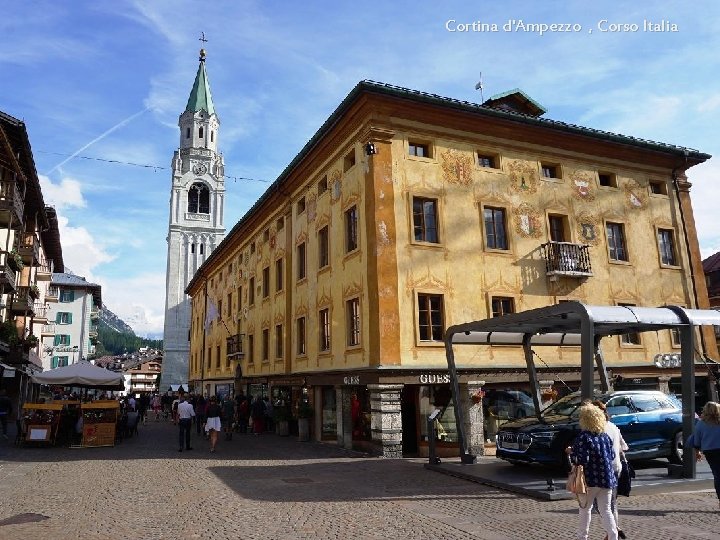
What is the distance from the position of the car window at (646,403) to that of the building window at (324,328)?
11320mm

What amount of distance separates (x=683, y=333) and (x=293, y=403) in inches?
653

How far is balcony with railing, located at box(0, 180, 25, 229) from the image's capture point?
28766 millimetres

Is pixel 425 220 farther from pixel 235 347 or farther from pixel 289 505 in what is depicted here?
pixel 235 347

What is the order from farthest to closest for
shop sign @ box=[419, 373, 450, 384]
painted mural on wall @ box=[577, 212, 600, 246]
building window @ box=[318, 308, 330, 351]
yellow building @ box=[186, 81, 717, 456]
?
painted mural on wall @ box=[577, 212, 600, 246] < building window @ box=[318, 308, 330, 351] < yellow building @ box=[186, 81, 717, 456] < shop sign @ box=[419, 373, 450, 384]

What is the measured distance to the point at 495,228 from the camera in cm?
2045

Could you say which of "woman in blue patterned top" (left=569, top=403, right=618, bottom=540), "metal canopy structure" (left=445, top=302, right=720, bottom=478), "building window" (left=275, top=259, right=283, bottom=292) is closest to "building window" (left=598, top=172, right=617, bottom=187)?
"metal canopy structure" (left=445, top=302, right=720, bottom=478)

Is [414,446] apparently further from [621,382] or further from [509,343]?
[621,382]

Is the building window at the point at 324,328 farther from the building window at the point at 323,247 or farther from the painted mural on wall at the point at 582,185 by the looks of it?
the painted mural on wall at the point at 582,185

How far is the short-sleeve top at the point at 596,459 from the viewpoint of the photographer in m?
6.84

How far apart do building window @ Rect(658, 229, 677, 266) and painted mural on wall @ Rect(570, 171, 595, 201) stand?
4.09 meters

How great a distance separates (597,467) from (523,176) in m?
15.9

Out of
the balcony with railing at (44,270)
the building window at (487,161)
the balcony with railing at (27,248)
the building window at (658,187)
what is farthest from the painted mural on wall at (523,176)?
the balcony with railing at (44,270)

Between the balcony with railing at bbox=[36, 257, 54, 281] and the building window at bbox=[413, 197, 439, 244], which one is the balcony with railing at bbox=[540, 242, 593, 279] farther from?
the balcony with railing at bbox=[36, 257, 54, 281]

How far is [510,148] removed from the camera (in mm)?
21328
